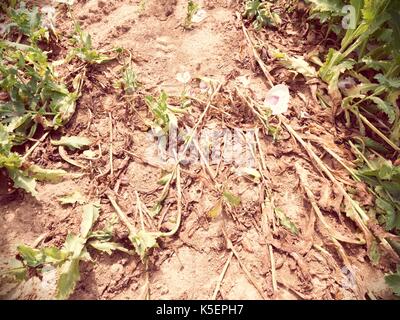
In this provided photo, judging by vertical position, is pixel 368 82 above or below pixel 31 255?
above

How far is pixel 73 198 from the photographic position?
163 cm

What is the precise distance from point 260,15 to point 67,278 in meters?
1.90

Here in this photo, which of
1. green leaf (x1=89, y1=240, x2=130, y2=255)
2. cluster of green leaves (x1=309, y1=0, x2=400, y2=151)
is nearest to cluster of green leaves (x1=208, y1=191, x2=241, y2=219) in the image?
green leaf (x1=89, y1=240, x2=130, y2=255)

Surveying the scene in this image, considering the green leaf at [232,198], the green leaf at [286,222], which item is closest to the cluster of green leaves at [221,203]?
the green leaf at [232,198]

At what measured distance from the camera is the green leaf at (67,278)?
1386 millimetres

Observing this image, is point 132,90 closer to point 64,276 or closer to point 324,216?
point 64,276

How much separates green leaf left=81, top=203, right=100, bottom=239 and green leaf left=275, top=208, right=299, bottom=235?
85 cm

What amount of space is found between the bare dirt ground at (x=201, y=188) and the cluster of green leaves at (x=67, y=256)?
0.05 m

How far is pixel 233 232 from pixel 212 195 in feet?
0.69

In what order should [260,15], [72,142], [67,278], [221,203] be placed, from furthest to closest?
[260,15], [72,142], [221,203], [67,278]

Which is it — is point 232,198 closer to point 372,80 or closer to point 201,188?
point 201,188

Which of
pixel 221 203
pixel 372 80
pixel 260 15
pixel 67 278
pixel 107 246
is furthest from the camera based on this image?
pixel 260 15

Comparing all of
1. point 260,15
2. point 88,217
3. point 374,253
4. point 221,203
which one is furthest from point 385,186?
point 88,217

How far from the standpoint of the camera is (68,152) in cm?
178
